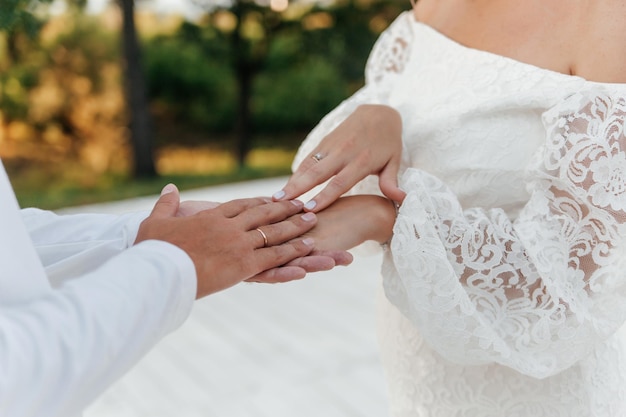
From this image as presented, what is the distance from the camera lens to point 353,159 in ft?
4.08

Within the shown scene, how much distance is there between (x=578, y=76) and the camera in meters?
1.17

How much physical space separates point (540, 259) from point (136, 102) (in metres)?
4.18

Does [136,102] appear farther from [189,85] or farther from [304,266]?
[304,266]

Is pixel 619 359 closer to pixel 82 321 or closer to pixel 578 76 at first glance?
pixel 578 76

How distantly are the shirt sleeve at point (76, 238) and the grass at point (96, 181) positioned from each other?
3.52m

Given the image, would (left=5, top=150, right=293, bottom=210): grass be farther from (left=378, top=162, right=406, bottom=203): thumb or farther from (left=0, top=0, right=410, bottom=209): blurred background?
(left=378, top=162, right=406, bottom=203): thumb

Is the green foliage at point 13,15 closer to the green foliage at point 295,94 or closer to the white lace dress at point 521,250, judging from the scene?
the white lace dress at point 521,250

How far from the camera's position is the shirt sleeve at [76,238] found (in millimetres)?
1101

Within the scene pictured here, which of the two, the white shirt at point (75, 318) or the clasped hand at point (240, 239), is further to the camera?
the clasped hand at point (240, 239)

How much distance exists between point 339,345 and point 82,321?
95.8 inches

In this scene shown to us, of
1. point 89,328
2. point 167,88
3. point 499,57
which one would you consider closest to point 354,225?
point 499,57

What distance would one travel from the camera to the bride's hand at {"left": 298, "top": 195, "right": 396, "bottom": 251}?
116 centimetres

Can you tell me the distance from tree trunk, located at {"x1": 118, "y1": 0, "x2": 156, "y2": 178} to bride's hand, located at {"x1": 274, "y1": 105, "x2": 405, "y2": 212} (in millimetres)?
3747

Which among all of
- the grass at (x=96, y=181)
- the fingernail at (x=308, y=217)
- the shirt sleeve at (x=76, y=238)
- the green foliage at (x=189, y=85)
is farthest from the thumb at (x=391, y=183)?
the green foliage at (x=189, y=85)
